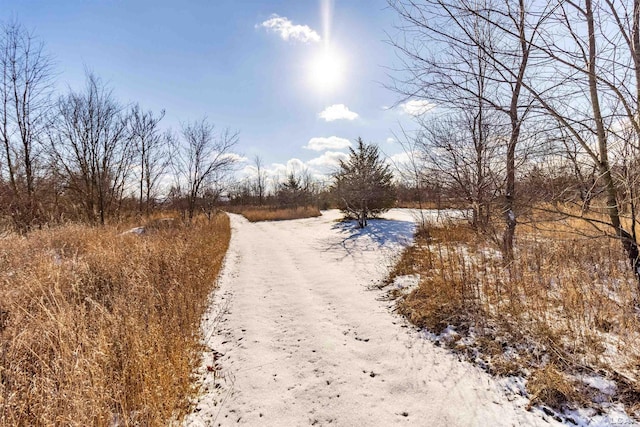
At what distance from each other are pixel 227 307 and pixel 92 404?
2485 mm

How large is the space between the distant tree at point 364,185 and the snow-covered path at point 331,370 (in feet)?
29.3

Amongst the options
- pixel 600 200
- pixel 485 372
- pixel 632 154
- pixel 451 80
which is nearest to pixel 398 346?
pixel 485 372

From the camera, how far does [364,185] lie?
13.4 m

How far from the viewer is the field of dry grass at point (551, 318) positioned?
82.6 inches

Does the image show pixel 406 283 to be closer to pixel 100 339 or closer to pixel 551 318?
pixel 551 318

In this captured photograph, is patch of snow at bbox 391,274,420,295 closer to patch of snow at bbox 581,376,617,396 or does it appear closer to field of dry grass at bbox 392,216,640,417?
field of dry grass at bbox 392,216,640,417

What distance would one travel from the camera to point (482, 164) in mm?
3943

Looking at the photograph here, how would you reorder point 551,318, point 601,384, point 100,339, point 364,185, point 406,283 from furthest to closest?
point 364,185 < point 406,283 < point 551,318 < point 100,339 < point 601,384

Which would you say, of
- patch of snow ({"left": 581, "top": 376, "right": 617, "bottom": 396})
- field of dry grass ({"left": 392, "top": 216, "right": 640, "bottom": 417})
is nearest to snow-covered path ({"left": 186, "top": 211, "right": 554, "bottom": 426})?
field of dry grass ({"left": 392, "top": 216, "right": 640, "bottom": 417})

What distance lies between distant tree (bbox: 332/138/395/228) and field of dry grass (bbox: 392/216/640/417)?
9128 millimetres

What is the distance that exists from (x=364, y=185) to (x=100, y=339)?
474 inches

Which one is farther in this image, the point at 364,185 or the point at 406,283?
the point at 364,185

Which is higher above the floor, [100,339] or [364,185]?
[364,185]

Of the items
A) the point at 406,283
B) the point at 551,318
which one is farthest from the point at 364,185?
the point at 551,318
